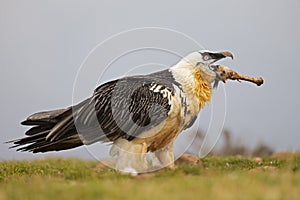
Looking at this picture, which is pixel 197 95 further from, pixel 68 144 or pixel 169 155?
pixel 68 144

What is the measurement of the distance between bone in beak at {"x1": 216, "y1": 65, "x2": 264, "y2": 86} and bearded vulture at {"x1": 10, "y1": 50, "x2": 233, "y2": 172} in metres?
0.22

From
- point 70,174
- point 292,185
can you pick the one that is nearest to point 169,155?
point 70,174

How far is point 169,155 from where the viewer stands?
11609mm

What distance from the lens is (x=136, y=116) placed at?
1083cm

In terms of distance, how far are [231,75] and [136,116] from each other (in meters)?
2.52

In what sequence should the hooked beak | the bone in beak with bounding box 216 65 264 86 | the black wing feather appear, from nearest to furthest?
the black wing feather, the hooked beak, the bone in beak with bounding box 216 65 264 86

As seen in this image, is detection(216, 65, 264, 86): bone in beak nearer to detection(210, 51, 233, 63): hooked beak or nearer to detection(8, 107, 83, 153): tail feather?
detection(210, 51, 233, 63): hooked beak

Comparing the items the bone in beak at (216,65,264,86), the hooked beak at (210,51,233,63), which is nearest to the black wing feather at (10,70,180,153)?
the hooked beak at (210,51,233,63)

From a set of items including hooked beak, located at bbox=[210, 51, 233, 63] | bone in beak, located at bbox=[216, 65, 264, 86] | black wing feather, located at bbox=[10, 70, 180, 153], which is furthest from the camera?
bone in beak, located at bbox=[216, 65, 264, 86]

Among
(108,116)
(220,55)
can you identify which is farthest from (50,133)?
(220,55)

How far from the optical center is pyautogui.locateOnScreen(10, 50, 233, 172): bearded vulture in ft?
35.4

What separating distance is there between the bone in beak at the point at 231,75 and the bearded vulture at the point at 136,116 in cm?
22

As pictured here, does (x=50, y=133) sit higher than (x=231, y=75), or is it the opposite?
(x=231, y=75)

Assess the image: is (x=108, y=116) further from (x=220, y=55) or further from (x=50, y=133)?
(x=220, y=55)
